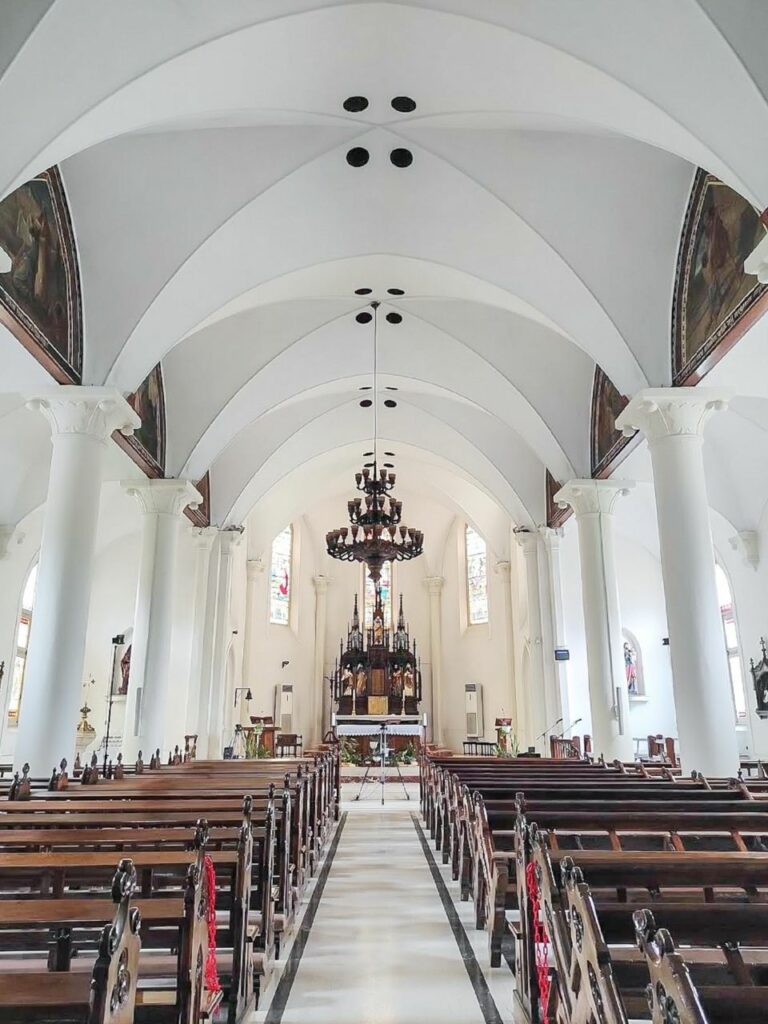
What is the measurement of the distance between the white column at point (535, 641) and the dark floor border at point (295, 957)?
9.14 m

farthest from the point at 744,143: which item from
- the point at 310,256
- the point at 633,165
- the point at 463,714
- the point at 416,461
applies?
the point at 463,714

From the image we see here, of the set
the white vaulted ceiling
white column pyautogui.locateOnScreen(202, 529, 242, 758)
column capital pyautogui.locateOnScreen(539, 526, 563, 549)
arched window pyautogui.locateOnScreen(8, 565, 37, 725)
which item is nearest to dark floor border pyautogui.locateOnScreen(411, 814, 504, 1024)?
the white vaulted ceiling

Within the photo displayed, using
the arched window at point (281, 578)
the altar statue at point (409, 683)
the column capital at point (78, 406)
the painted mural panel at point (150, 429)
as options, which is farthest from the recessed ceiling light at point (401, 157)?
the altar statue at point (409, 683)

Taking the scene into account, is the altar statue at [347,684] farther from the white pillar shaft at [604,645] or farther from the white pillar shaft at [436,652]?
the white pillar shaft at [604,645]

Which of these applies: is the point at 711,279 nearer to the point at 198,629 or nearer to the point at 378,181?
the point at 378,181

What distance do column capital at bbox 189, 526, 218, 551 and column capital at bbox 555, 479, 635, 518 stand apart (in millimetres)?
7741

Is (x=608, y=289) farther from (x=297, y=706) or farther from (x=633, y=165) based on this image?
(x=297, y=706)

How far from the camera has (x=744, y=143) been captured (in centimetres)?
594

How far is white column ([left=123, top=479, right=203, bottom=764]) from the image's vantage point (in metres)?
11.0

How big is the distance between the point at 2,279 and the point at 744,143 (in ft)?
22.7

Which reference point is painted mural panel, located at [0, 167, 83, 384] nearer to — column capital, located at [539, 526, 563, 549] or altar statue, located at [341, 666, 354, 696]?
column capital, located at [539, 526, 563, 549]

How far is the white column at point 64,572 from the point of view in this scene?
7.60 meters

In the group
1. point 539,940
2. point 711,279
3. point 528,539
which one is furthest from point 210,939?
point 528,539

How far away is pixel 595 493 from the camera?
12.4 m
